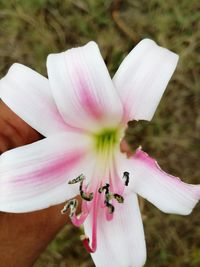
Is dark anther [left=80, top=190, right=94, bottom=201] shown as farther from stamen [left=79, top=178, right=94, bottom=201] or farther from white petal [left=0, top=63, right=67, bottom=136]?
white petal [left=0, top=63, right=67, bottom=136]

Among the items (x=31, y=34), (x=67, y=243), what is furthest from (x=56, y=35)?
(x=67, y=243)

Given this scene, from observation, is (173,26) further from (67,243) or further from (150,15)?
(67,243)

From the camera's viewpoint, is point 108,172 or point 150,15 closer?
→ point 108,172

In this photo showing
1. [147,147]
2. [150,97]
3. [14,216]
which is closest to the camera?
[150,97]

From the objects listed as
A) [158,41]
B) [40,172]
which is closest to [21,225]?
[40,172]

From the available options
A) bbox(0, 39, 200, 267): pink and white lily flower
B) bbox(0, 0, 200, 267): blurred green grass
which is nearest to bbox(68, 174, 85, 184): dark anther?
bbox(0, 39, 200, 267): pink and white lily flower

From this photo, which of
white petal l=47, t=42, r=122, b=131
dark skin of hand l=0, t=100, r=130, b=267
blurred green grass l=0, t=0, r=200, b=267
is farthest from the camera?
blurred green grass l=0, t=0, r=200, b=267

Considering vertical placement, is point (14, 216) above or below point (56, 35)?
below
